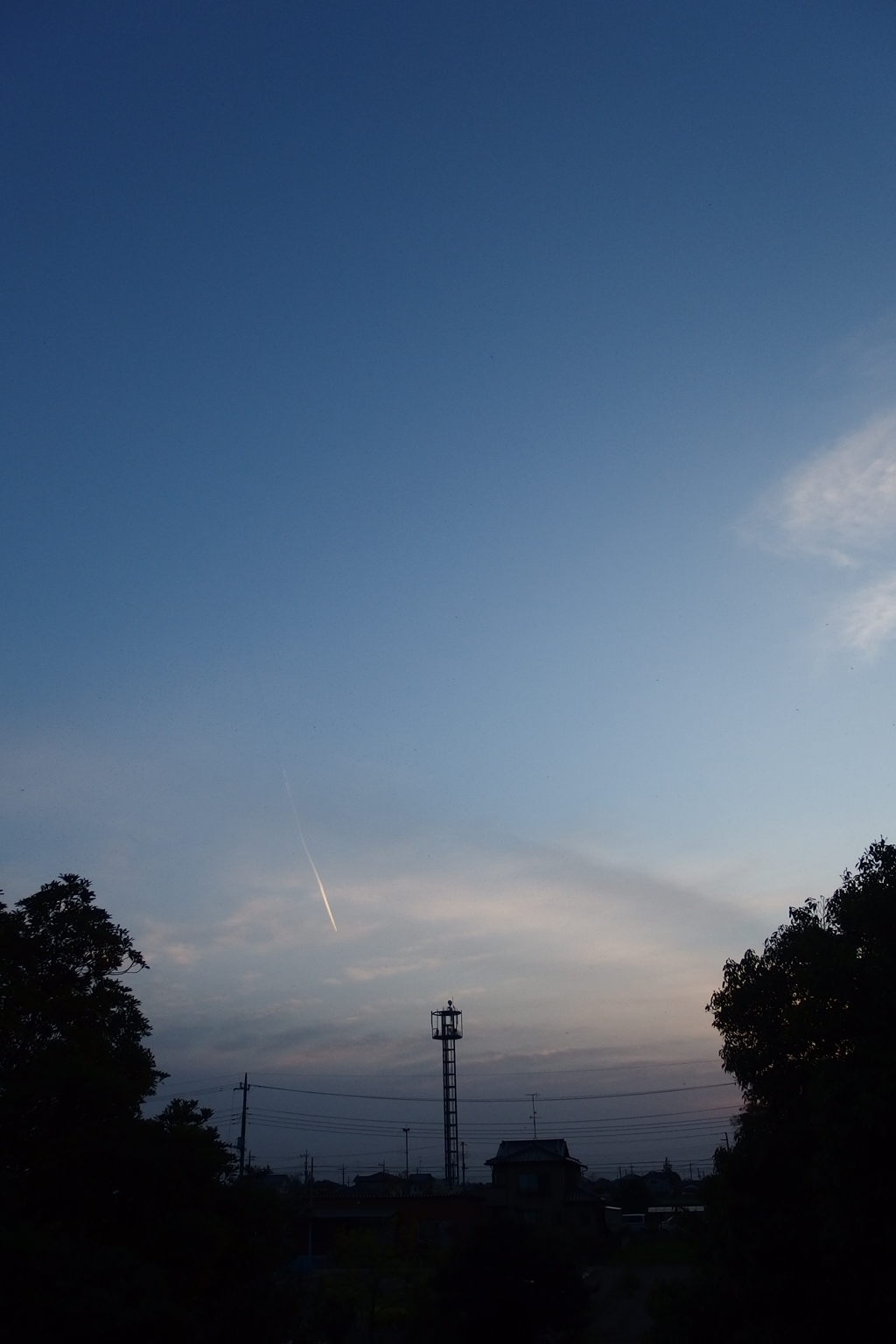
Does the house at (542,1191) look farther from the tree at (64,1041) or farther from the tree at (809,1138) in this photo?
the tree at (809,1138)

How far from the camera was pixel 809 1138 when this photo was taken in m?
16.0

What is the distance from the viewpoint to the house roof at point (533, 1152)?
6769 centimetres

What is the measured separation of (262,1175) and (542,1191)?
50894 millimetres

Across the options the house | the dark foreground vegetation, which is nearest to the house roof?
the house

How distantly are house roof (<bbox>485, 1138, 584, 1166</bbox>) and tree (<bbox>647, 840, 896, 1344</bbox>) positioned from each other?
177 feet

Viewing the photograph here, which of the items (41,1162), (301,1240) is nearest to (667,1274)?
(301,1240)

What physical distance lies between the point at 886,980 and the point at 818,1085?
1708 millimetres

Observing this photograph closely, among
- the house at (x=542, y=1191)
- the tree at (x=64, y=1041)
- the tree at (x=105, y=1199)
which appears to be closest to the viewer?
the tree at (x=105, y=1199)

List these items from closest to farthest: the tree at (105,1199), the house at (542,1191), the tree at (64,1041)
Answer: the tree at (105,1199), the tree at (64,1041), the house at (542,1191)

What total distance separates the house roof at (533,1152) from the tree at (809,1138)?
54038 mm

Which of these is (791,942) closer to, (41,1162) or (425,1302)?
(41,1162)

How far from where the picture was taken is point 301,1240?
2315 inches

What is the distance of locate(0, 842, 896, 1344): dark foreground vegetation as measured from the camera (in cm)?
1384

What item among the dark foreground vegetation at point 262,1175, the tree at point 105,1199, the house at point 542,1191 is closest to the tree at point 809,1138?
the dark foreground vegetation at point 262,1175
